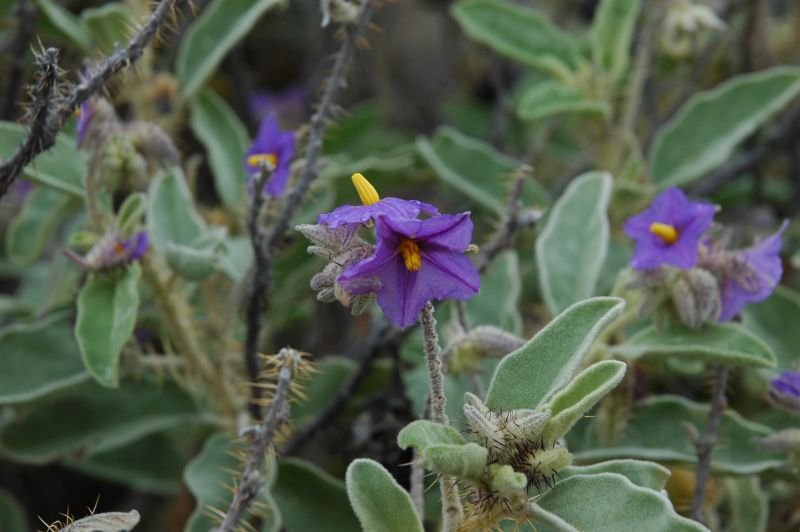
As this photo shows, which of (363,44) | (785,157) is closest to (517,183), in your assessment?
(363,44)

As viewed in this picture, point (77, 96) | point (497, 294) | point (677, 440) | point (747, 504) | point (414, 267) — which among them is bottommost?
point (747, 504)

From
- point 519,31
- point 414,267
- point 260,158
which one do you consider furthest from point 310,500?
point 519,31

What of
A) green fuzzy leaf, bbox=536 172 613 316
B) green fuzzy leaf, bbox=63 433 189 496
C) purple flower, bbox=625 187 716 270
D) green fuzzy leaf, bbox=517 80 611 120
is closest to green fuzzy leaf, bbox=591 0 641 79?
green fuzzy leaf, bbox=517 80 611 120

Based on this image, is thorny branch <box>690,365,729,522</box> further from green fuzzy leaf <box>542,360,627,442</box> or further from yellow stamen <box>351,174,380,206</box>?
yellow stamen <box>351,174,380,206</box>

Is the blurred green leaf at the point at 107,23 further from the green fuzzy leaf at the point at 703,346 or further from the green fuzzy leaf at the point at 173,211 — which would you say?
the green fuzzy leaf at the point at 703,346

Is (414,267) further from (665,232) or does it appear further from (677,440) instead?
(677,440)

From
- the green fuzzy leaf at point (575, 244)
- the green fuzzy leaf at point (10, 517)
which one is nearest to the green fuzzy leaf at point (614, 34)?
the green fuzzy leaf at point (575, 244)

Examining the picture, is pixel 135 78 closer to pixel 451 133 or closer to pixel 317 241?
pixel 451 133
